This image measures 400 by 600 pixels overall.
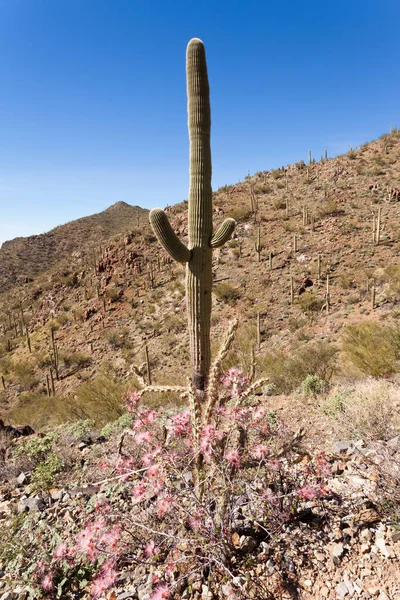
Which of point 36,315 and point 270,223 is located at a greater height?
point 270,223

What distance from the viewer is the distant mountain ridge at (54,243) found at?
43062 mm

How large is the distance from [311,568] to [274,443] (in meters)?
0.90

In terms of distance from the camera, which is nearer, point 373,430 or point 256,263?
point 373,430

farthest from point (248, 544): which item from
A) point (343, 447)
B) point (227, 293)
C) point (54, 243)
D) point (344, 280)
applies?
point (54, 243)

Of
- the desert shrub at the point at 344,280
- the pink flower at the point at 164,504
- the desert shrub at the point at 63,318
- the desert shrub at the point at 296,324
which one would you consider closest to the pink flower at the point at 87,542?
the pink flower at the point at 164,504

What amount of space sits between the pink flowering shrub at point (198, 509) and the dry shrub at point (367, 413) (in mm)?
1520

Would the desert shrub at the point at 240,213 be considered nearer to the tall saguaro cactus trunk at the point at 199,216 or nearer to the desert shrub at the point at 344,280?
the desert shrub at the point at 344,280

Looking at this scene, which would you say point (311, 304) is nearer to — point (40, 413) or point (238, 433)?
point (40, 413)

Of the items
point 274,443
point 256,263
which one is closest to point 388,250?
point 256,263

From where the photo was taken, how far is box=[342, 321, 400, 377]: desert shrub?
7741mm

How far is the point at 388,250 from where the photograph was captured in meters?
17.7

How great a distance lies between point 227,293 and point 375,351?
11515mm

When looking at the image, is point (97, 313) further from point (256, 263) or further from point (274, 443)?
point (274, 443)

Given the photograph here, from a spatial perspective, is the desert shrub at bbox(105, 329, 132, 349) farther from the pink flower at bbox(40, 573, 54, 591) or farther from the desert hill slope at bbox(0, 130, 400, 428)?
the pink flower at bbox(40, 573, 54, 591)
